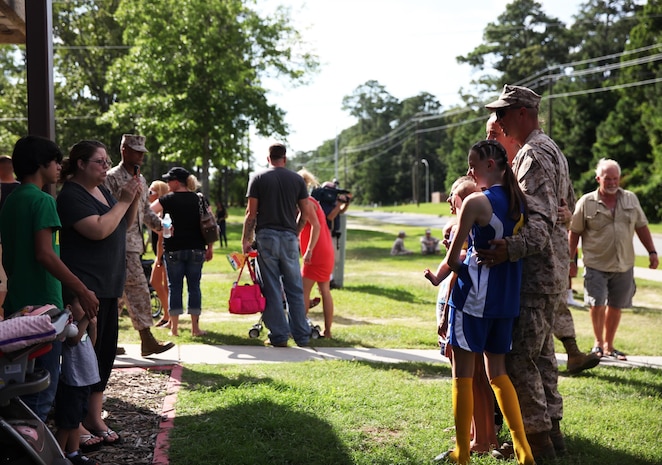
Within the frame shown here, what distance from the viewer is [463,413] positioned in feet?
13.9

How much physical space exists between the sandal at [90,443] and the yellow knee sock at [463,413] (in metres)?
2.26

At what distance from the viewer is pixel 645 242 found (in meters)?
8.13

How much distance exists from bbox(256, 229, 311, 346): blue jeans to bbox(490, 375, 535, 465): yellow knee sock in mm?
4202

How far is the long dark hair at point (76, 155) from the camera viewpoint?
444 cm

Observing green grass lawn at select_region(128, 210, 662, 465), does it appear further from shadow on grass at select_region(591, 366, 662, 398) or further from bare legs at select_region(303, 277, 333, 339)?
bare legs at select_region(303, 277, 333, 339)

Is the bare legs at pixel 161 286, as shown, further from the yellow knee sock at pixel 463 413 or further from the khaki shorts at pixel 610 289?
the yellow knee sock at pixel 463 413

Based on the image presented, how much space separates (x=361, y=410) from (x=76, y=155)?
2.70 m

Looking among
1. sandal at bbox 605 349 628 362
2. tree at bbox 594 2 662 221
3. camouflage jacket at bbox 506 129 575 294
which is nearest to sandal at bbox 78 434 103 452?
camouflage jacket at bbox 506 129 575 294

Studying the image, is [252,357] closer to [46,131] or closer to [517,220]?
[46,131]

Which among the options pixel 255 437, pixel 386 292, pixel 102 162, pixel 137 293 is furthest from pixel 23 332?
pixel 386 292

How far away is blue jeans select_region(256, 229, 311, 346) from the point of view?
8094 millimetres

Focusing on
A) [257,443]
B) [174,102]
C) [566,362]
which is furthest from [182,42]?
[257,443]

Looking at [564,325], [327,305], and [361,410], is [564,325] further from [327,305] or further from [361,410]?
[327,305]

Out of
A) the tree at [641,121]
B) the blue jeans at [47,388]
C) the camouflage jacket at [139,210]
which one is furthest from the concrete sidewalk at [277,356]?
the tree at [641,121]
